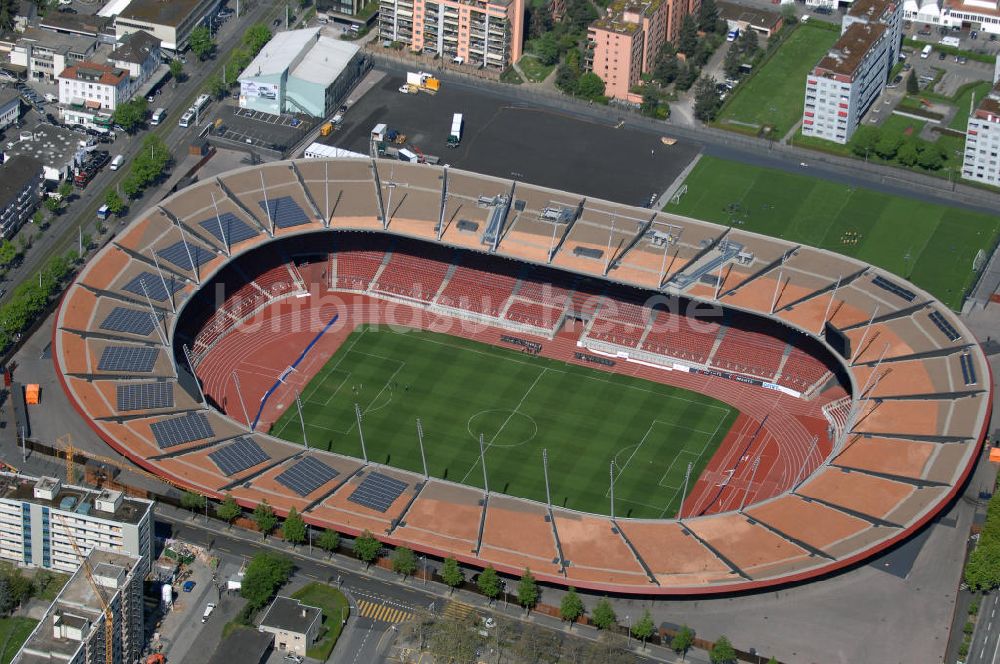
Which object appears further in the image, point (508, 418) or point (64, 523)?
point (508, 418)

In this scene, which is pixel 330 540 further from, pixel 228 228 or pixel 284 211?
pixel 284 211

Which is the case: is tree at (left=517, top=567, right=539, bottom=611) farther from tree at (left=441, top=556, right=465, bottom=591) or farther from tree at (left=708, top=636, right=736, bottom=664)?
tree at (left=708, top=636, right=736, bottom=664)

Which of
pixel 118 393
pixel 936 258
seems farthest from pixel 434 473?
pixel 936 258

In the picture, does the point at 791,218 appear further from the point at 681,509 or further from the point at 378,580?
the point at 378,580

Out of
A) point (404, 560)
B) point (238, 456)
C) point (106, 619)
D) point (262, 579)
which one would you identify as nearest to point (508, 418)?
point (404, 560)

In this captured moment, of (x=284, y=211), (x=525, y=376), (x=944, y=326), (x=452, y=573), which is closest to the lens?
(x=452, y=573)

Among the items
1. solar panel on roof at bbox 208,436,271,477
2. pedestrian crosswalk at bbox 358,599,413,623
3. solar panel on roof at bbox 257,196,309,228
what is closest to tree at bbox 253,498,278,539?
solar panel on roof at bbox 208,436,271,477
